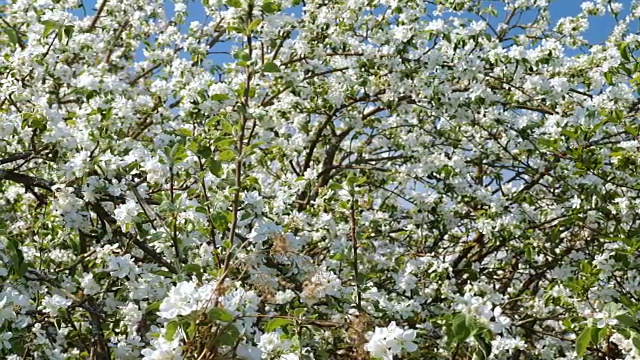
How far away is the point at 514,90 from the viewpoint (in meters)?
5.08

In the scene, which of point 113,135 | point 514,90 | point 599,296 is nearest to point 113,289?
point 113,135

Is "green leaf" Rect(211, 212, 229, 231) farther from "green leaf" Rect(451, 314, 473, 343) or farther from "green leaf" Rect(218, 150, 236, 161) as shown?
"green leaf" Rect(451, 314, 473, 343)

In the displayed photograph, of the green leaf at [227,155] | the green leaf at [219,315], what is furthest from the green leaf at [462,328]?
the green leaf at [227,155]

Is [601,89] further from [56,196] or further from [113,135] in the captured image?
[56,196]

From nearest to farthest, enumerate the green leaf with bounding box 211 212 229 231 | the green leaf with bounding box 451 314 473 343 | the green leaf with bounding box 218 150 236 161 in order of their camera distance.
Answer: the green leaf with bounding box 451 314 473 343, the green leaf with bounding box 218 150 236 161, the green leaf with bounding box 211 212 229 231

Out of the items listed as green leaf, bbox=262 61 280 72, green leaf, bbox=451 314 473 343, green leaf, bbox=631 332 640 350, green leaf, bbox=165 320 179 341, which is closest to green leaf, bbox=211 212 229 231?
green leaf, bbox=262 61 280 72

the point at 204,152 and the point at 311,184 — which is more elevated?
the point at 311,184

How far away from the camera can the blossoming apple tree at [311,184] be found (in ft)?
9.50

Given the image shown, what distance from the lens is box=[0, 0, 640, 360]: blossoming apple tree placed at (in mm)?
2895

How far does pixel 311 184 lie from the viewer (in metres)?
5.04

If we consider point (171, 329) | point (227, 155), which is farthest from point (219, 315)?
point (227, 155)

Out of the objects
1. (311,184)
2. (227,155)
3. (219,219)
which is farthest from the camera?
(311,184)

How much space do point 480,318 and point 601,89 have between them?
11.8ft

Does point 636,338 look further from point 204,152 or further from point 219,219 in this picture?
point 204,152
